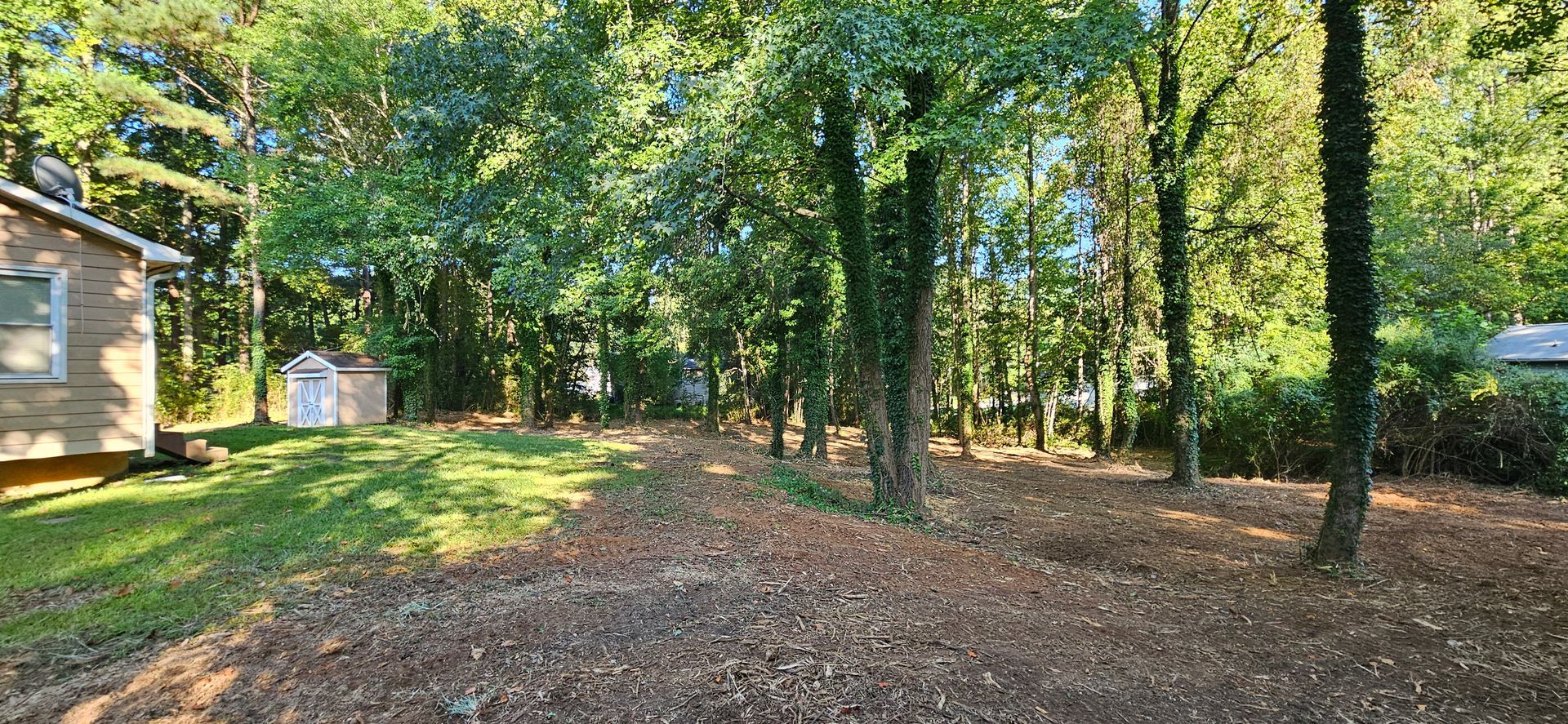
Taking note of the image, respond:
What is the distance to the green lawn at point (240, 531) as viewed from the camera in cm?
369

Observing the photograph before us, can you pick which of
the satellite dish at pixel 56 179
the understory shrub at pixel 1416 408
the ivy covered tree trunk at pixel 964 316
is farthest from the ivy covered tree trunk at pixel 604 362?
the understory shrub at pixel 1416 408

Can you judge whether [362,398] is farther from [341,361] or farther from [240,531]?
[240,531]

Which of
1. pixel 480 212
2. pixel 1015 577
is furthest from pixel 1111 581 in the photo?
pixel 480 212

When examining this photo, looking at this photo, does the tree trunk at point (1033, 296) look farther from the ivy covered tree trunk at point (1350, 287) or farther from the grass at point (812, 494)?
the grass at point (812, 494)

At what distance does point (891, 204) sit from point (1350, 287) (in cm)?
559

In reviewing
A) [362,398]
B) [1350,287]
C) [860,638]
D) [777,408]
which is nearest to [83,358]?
[860,638]

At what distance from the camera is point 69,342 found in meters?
7.03

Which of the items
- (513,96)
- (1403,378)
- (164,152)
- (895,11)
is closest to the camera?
(895,11)

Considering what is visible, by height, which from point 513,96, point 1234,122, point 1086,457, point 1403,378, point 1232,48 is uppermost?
point 1232,48

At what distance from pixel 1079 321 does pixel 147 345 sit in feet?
68.0

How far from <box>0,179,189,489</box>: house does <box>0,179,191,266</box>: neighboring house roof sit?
1 centimetres

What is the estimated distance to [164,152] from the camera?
62.9ft

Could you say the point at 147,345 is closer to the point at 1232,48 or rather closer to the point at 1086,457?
the point at 1232,48

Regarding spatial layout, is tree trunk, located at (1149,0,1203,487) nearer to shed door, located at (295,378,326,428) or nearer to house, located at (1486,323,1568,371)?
house, located at (1486,323,1568,371)
